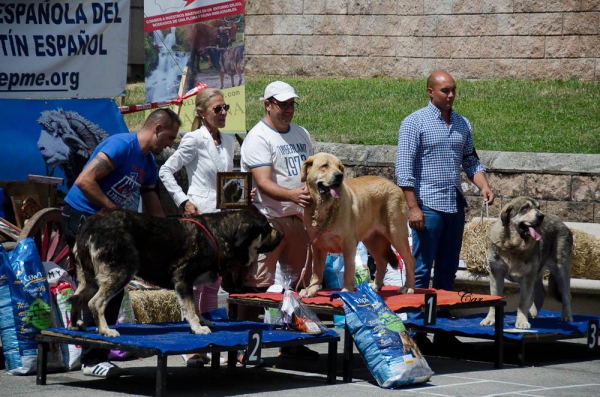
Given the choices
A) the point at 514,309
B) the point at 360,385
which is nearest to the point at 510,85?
the point at 514,309

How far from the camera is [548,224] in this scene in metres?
8.73

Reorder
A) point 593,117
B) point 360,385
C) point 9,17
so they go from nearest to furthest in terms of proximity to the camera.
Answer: point 360,385
point 9,17
point 593,117

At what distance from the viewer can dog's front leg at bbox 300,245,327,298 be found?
26.6 feet

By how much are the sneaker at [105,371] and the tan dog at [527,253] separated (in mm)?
2963

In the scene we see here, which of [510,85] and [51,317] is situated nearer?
[51,317]

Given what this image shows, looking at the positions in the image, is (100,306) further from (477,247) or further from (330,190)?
(477,247)

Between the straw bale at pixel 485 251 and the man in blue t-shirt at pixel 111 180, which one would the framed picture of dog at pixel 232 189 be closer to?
the man in blue t-shirt at pixel 111 180

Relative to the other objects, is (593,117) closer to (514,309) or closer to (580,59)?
(580,59)

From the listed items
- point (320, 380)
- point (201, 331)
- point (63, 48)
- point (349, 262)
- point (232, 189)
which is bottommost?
point (320, 380)

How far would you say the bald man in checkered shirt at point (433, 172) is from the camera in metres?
8.79

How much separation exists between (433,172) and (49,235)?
10.7 feet

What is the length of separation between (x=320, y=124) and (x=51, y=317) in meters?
7.81

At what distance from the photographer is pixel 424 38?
60.8 ft

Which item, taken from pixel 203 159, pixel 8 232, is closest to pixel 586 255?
pixel 203 159
